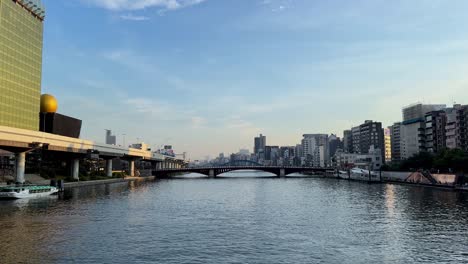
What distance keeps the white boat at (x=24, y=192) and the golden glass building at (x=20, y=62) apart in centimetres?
4082

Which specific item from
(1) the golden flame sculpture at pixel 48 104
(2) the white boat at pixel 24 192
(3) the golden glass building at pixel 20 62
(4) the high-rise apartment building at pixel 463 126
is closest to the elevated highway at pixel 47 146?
(2) the white boat at pixel 24 192

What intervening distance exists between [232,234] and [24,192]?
53.9 meters

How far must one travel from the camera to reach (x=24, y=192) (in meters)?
78.3

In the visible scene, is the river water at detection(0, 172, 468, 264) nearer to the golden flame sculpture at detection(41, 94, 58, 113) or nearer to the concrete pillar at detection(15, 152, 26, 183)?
the concrete pillar at detection(15, 152, 26, 183)

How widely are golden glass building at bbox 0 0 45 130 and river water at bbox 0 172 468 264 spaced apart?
65.6 metres

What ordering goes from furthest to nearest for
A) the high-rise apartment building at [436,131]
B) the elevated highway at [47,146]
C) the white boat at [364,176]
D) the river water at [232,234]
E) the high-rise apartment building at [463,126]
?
the high-rise apartment building at [436,131] → the high-rise apartment building at [463,126] → the white boat at [364,176] → the elevated highway at [47,146] → the river water at [232,234]

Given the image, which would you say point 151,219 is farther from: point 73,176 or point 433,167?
Result: point 433,167

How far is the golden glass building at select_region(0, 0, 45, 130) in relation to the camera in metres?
115

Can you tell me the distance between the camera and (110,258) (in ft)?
103

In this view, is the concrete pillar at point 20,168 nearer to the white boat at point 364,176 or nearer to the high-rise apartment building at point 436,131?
the white boat at point 364,176

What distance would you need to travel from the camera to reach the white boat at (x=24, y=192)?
2977 inches

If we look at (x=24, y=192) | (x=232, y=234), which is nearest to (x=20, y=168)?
(x=24, y=192)

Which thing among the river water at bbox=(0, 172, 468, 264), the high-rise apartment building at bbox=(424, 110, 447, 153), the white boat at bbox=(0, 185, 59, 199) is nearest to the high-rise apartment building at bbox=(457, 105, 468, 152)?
the high-rise apartment building at bbox=(424, 110, 447, 153)

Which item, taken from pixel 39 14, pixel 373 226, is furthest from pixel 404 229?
pixel 39 14
